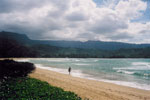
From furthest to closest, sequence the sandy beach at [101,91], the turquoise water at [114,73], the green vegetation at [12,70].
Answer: the turquoise water at [114,73]
the green vegetation at [12,70]
the sandy beach at [101,91]

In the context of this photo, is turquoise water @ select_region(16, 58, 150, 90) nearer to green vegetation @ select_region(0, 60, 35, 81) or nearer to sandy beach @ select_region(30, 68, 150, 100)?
sandy beach @ select_region(30, 68, 150, 100)

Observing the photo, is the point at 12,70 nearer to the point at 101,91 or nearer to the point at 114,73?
the point at 101,91

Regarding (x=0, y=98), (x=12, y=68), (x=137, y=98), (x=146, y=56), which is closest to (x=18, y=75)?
(x=12, y=68)

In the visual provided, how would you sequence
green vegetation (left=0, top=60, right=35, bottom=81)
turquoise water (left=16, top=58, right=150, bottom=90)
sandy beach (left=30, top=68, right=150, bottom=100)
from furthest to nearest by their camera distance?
1. turquoise water (left=16, top=58, right=150, bottom=90)
2. green vegetation (left=0, top=60, right=35, bottom=81)
3. sandy beach (left=30, top=68, right=150, bottom=100)

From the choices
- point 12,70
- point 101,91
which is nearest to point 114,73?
point 101,91

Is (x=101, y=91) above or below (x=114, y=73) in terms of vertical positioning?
above

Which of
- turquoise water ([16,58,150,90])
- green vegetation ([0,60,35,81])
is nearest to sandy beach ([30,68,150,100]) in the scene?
green vegetation ([0,60,35,81])

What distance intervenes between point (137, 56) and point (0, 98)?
174m

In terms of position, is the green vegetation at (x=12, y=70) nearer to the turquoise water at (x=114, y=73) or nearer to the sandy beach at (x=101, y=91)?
the sandy beach at (x=101, y=91)

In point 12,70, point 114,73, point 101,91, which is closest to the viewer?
point 101,91

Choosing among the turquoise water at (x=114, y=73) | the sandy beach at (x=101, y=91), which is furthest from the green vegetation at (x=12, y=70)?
the turquoise water at (x=114, y=73)

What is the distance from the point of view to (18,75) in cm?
1125

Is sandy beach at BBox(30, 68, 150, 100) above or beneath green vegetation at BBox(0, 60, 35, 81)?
beneath

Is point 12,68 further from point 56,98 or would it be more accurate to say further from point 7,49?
point 7,49
